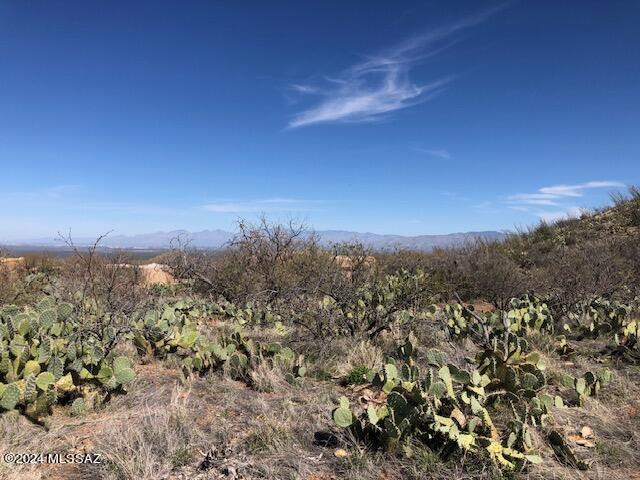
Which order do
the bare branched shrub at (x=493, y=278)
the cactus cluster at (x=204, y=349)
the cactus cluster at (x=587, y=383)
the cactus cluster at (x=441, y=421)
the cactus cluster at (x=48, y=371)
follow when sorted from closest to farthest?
1. the cactus cluster at (x=441, y=421)
2. the cactus cluster at (x=48, y=371)
3. the cactus cluster at (x=587, y=383)
4. the cactus cluster at (x=204, y=349)
5. the bare branched shrub at (x=493, y=278)

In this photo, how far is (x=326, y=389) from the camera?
498 cm

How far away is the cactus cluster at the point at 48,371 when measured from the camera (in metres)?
3.95

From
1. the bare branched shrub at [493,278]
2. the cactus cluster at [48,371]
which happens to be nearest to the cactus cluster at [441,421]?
the cactus cluster at [48,371]

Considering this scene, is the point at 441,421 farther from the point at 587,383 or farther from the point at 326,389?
the point at 587,383

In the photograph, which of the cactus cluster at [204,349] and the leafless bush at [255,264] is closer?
the cactus cluster at [204,349]

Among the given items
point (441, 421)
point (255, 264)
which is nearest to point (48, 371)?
point (441, 421)

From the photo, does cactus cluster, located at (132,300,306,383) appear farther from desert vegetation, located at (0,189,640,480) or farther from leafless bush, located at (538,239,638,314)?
leafless bush, located at (538,239,638,314)

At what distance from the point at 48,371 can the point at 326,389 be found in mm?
2563

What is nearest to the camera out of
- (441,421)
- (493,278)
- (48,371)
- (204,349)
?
(441,421)

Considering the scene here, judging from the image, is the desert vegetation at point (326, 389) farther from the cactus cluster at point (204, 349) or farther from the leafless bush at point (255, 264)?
the leafless bush at point (255, 264)

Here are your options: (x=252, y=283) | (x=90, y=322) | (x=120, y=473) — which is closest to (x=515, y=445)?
(x=120, y=473)

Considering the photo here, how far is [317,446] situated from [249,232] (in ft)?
34.4

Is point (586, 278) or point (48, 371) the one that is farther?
point (586, 278)

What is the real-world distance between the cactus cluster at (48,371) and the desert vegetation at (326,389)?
16mm
